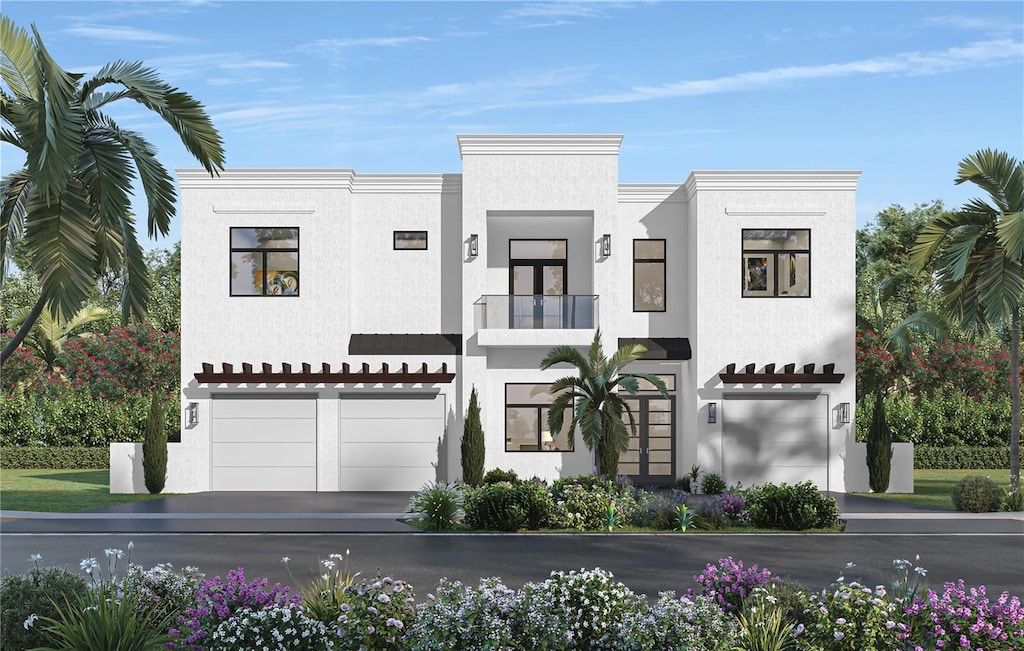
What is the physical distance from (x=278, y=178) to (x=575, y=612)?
67.5 ft

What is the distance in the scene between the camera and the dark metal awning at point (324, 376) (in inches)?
998

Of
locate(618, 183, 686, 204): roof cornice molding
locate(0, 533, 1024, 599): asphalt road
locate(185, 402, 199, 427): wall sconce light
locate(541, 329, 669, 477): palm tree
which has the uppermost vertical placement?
locate(618, 183, 686, 204): roof cornice molding

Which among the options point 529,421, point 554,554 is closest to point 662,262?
point 529,421

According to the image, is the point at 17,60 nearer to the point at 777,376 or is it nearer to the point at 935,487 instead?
the point at 777,376

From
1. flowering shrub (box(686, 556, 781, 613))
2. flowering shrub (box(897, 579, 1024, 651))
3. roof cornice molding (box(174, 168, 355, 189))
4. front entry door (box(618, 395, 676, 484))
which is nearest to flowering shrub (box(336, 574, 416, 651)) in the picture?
flowering shrub (box(686, 556, 781, 613))

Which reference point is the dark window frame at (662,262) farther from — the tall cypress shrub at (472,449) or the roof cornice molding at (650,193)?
the tall cypress shrub at (472,449)

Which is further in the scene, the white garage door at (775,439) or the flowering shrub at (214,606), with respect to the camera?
the white garage door at (775,439)

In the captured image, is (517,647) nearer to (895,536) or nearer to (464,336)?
(895,536)

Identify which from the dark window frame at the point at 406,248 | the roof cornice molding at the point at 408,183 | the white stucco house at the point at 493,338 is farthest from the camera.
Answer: the dark window frame at the point at 406,248

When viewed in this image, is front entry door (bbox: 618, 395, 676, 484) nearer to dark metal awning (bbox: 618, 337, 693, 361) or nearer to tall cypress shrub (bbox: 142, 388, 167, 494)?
dark metal awning (bbox: 618, 337, 693, 361)

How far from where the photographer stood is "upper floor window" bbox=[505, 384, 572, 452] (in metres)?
25.7

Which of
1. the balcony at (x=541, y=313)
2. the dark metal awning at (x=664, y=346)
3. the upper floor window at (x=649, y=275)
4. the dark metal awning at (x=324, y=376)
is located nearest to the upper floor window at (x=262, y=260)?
the dark metal awning at (x=324, y=376)

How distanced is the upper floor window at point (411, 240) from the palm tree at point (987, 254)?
42.8ft

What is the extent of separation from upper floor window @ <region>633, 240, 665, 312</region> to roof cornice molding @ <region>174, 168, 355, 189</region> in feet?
28.1
